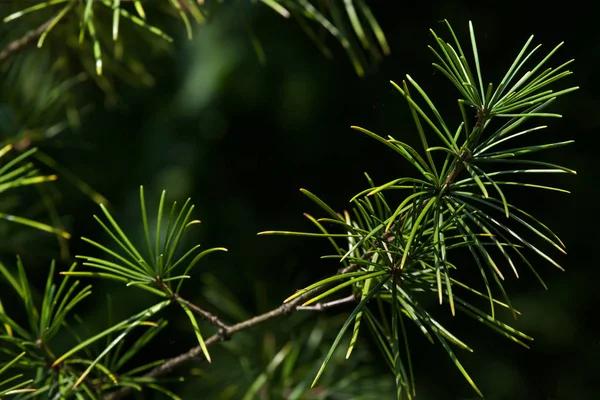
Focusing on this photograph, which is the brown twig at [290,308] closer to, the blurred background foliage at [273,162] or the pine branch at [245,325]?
the pine branch at [245,325]

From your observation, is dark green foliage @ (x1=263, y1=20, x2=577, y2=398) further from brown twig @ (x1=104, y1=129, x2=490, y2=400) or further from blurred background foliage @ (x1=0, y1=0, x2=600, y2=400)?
blurred background foliage @ (x1=0, y1=0, x2=600, y2=400)

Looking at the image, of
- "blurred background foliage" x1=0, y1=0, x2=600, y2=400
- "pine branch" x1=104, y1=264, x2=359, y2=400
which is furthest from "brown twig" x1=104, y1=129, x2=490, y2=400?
"blurred background foliage" x1=0, y1=0, x2=600, y2=400

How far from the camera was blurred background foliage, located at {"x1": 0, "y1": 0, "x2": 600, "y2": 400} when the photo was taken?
85 cm

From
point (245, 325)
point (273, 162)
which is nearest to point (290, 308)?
point (245, 325)

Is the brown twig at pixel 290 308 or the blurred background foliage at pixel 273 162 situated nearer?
the brown twig at pixel 290 308

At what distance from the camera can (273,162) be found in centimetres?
119

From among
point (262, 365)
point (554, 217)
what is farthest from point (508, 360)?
point (262, 365)

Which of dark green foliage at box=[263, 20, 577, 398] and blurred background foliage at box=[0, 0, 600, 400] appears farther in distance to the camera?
blurred background foliage at box=[0, 0, 600, 400]

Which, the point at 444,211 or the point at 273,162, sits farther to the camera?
the point at 273,162

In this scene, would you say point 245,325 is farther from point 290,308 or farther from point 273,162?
point 273,162

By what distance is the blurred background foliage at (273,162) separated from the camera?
850mm

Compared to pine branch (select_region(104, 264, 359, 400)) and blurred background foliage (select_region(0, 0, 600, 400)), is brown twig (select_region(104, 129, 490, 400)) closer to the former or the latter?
pine branch (select_region(104, 264, 359, 400))

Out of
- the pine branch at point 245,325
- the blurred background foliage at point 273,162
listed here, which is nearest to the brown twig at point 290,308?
the pine branch at point 245,325

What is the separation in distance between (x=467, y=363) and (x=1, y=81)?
741mm
